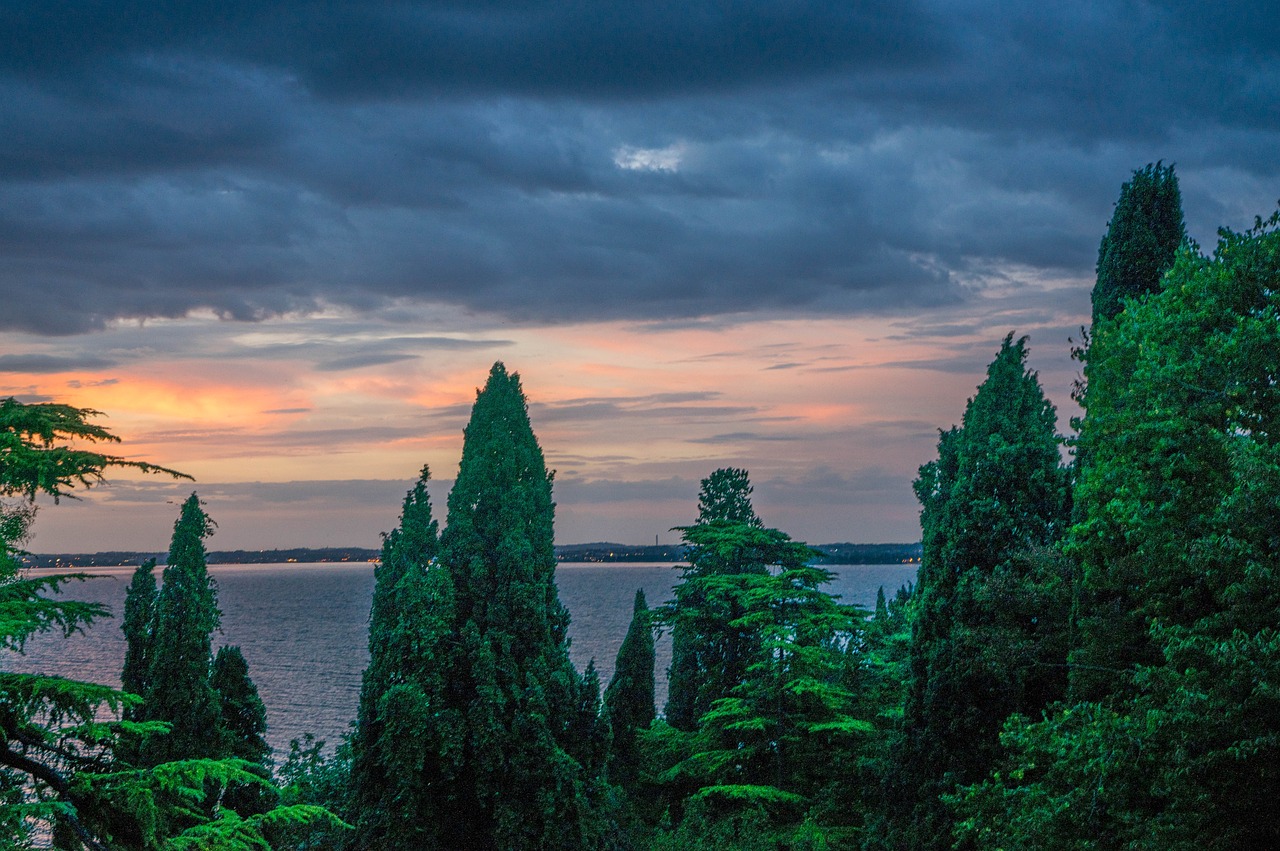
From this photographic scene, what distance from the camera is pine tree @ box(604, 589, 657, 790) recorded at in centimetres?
3838

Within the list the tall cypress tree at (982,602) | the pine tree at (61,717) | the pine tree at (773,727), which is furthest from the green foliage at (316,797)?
the pine tree at (61,717)

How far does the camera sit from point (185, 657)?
2856 centimetres

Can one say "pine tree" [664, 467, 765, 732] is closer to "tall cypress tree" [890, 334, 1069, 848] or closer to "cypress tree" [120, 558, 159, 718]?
"tall cypress tree" [890, 334, 1069, 848]

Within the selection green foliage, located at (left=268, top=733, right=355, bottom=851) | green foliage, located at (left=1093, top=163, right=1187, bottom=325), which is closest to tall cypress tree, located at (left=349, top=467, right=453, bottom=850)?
green foliage, located at (left=268, top=733, right=355, bottom=851)

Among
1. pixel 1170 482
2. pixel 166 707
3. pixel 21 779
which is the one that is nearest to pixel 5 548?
pixel 21 779

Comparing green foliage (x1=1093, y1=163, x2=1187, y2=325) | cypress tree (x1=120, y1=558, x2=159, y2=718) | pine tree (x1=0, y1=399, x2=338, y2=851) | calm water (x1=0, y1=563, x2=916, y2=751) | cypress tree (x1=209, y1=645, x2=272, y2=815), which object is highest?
green foliage (x1=1093, y1=163, x2=1187, y2=325)

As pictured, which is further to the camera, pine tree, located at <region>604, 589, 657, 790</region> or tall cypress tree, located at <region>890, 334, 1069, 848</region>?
pine tree, located at <region>604, 589, 657, 790</region>

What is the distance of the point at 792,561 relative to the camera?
3559 cm

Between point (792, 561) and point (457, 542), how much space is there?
12.4 meters

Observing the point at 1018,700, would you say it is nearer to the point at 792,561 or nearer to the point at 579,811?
the point at 579,811

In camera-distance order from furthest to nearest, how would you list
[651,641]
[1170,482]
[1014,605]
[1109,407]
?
[651,641] → [1014,605] → [1109,407] → [1170,482]

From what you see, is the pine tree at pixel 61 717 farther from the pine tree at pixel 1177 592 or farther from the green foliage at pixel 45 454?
the pine tree at pixel 1177 592

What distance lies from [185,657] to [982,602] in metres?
20.6

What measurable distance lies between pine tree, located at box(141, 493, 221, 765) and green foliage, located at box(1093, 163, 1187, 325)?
24049 mm
